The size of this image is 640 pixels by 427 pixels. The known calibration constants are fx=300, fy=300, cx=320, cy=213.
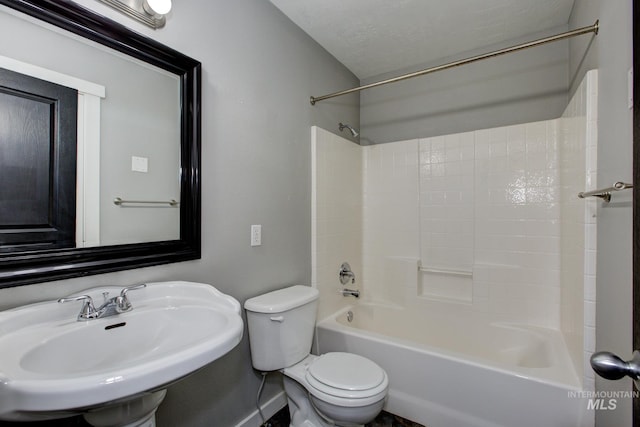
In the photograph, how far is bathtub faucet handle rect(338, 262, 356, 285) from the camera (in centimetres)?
239

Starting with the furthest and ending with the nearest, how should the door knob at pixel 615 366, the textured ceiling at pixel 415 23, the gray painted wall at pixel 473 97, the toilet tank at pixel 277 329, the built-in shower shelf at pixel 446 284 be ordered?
the built-in shower shelf at pixel 446 284, the gray painted wall at pixel 473 97, the textured ceiling at pixel 415 23, the toilet tank at pixel 277 329, the door knob at pixel 615 366

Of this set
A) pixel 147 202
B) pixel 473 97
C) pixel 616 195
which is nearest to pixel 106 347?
pixel 147 202

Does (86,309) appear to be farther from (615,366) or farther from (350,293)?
(350,293)

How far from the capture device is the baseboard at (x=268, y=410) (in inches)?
65.2

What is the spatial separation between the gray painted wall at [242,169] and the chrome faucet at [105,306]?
0.27 ft

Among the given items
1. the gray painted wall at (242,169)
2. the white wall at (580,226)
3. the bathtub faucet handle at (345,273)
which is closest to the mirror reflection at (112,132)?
the gray painted wall at (242,169)

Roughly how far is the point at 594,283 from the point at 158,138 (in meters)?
2.03

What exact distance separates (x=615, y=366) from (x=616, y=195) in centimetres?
83

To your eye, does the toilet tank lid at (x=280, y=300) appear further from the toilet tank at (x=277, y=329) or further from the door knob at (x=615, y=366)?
the door knob at (x=615, y=366)

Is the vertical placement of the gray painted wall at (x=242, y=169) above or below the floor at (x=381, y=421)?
above

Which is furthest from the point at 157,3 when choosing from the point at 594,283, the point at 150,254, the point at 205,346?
the point at 594,283

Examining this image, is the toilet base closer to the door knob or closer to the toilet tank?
the toilet tank

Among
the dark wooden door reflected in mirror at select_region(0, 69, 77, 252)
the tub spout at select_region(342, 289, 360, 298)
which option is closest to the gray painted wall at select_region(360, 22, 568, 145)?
the tub spout at select_region(342, 289, 360, 298)

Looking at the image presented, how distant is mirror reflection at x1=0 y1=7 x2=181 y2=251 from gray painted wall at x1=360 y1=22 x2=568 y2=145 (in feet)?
6.19
